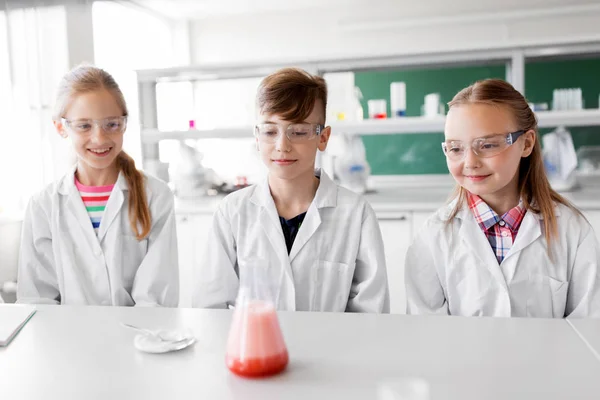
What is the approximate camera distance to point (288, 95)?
4.39 ft

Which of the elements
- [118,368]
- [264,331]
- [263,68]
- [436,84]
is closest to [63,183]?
[118,368]

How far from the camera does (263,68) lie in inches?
117

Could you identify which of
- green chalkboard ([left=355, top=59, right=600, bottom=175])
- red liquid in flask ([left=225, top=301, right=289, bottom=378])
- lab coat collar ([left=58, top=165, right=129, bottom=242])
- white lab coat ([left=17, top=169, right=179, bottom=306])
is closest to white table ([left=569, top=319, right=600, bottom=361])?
red liquid in flask ([left=225, top=301, right=289, bottom=378])

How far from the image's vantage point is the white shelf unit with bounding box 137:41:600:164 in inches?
104

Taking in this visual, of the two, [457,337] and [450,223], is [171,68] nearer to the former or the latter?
[450,223]

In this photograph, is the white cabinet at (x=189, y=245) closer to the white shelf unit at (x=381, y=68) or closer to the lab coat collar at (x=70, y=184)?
the white shelf unit at (x=381, y=68)

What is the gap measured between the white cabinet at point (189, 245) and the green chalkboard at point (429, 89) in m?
1.81

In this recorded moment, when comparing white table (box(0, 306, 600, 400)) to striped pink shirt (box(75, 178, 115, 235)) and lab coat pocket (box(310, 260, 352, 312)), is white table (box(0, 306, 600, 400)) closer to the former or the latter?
lab coat pocket (box(310, 260, 352, 312))

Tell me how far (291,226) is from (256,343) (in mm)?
710

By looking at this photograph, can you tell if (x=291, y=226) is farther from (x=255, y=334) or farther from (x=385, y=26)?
(x=385, y=26)

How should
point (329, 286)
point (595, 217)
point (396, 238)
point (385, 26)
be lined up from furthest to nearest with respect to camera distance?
point (385, 26)
point (396, 238)
point (595, 217)
point (329, 286)

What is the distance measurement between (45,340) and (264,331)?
44 cm

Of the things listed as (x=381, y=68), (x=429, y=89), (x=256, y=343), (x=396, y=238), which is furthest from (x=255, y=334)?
(x=429, y=89)

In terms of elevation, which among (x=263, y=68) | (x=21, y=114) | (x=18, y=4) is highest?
(x=18, y=4)
